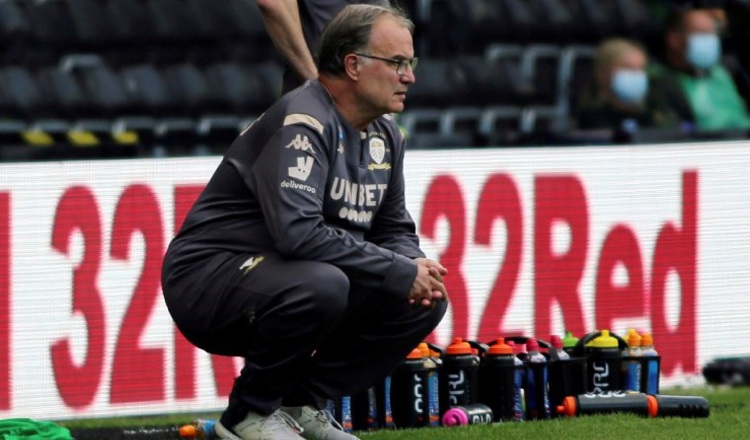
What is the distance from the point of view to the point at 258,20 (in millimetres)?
10664

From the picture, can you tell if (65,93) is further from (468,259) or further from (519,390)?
(519,390)

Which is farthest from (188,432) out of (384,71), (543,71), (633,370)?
(543,71)

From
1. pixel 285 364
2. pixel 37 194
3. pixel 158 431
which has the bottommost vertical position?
pixel 158 431

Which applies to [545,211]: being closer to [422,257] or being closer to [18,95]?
[422,257]

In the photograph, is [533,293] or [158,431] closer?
[158,431]

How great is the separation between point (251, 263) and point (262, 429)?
507 millimetres

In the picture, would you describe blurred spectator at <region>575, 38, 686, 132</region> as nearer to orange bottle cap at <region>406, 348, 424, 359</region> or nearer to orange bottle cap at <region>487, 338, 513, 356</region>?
orange bottle cap at <region>487, 338, 513, 356</region>

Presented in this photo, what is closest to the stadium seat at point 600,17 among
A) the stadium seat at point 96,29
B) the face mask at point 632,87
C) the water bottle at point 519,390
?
the face mask at point 632,87

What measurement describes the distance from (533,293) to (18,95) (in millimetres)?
3810

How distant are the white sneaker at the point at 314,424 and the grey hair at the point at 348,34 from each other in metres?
1.09

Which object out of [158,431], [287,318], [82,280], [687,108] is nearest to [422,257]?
[287,318]

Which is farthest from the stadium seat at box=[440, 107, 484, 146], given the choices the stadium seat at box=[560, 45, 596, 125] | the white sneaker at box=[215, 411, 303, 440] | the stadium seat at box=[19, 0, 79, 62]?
the white sneaker at box=[215, 411, 303, 440]

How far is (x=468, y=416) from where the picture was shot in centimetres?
556

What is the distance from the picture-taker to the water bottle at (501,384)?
18.6 ft
